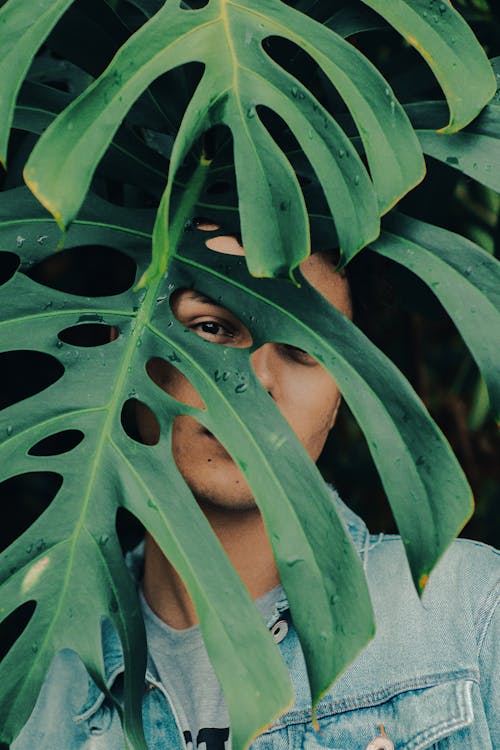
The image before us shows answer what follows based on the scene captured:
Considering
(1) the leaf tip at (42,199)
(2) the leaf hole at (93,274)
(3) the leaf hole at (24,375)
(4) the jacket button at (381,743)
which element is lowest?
(4) the jacket button at (381,743)

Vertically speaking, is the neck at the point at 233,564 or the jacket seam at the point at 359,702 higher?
the neck at the point at 233,564

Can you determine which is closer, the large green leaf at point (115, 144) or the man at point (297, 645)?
the large green leaf at point (115, 144)

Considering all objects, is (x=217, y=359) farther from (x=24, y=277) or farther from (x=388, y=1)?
(x=388, y=1)

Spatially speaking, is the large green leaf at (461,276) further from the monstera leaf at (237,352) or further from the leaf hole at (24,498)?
the leaf hole at (24,498)

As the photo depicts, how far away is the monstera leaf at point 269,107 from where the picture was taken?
2.14ft

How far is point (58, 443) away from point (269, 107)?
48.4 inches

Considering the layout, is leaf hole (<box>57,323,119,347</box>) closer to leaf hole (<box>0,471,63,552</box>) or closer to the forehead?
leaf hole (<box>0,471,63,552</box>)

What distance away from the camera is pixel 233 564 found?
1113 mm

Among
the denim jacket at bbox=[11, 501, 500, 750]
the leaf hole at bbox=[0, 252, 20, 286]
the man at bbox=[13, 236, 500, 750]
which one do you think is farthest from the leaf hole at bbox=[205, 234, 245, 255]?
the leaf hole at bbox=[0, 252, 20, 286]

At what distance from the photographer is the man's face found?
979 millimetres

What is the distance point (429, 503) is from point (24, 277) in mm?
432

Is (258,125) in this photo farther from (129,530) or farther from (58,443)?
(129,530)

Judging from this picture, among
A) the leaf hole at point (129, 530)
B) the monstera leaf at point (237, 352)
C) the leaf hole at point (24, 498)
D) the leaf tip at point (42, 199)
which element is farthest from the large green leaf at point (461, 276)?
the leaf hole at point (24, 498)

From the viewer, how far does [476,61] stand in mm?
738
